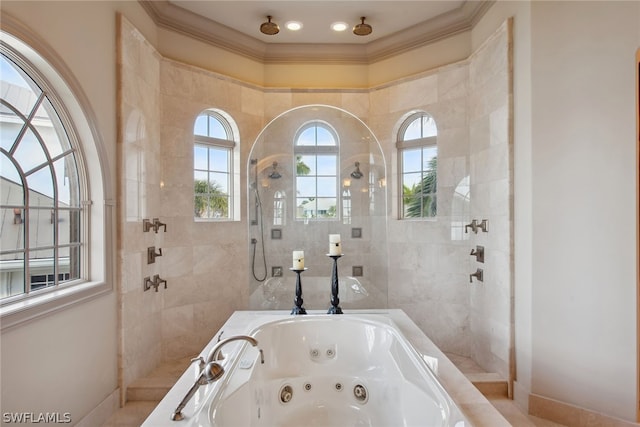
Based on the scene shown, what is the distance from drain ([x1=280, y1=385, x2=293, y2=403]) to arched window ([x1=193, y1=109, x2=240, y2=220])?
1.78 m

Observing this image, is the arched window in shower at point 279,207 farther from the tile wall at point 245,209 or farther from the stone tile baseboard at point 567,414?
the stone tile baseboard at point 567,414

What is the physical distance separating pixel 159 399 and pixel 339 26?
3326 millimetres

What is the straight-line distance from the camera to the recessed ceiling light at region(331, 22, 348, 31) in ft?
10.4

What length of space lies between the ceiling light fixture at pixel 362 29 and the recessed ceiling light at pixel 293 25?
0.50m

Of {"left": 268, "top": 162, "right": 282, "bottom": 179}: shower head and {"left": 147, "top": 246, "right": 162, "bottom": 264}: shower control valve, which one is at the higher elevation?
{"left": 268, "top": 162, "right": 282, "bottom": 179}: shower head

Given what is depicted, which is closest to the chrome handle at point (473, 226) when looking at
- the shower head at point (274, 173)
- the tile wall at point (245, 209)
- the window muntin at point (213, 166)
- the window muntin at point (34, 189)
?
the tile wall at point (245, 209)

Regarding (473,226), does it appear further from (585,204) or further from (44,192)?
(44,192)

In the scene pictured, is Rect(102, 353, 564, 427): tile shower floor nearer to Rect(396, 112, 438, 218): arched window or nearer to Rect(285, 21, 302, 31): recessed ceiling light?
Rect(396, 112, 438, 218): arched window

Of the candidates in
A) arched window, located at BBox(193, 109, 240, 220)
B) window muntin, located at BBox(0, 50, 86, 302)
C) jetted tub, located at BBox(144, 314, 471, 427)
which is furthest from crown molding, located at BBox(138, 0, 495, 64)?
jetted tub, located at BBox(144, 314, 471, 427)

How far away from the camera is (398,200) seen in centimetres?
356

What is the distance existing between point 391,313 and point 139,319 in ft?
6.17

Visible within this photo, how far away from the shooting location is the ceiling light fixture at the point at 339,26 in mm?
3178

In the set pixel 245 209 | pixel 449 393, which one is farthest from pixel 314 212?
pixel 449 393

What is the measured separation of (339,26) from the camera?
3215 mm
